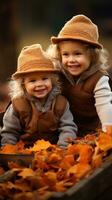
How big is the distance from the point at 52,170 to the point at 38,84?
1.11m

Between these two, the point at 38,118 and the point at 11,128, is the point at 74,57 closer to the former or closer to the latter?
the point at 38,118

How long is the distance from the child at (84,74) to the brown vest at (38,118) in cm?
24

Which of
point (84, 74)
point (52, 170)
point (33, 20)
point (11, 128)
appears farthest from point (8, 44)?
point (52, 170)

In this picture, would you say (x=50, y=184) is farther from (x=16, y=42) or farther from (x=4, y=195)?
(x=16, y=42)

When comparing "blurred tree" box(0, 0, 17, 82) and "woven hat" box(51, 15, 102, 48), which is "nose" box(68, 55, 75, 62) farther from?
"blurred tree" box(0, 0, 17, 82)

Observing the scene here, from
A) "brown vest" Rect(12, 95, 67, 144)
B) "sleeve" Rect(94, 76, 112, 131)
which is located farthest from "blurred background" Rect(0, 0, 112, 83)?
"brown vest" Rect(12, 95, 67, 144)

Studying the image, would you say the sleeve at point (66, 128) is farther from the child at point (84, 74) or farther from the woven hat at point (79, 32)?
the woven hat at point (79, 32)

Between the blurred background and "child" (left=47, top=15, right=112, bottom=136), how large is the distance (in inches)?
166

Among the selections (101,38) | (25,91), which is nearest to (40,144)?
(25,91)

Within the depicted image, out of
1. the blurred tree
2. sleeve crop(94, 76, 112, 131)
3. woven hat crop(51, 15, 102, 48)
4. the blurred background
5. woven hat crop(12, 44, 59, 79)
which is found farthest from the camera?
the blurred tree

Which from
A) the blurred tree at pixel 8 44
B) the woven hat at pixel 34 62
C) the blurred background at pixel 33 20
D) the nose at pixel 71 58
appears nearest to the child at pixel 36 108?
the woven hat at pixel 34 62

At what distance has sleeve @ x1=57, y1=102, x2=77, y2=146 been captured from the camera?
484cm

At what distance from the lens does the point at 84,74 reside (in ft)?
16.9

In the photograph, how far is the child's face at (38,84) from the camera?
15.9 feet
